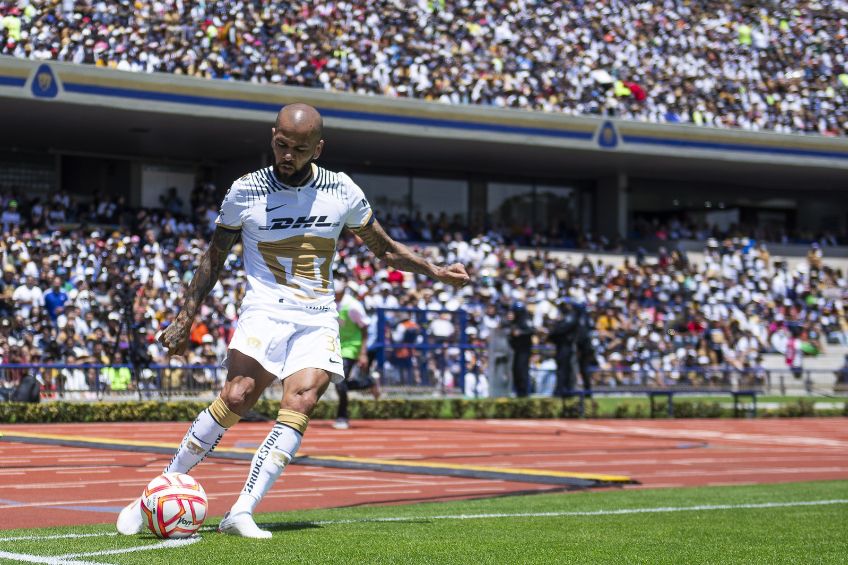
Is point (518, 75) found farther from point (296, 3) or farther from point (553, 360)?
point (553, 360)

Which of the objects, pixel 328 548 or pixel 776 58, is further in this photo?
pixel 776 58

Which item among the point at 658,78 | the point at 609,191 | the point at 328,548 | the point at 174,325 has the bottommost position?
the point at 328,548

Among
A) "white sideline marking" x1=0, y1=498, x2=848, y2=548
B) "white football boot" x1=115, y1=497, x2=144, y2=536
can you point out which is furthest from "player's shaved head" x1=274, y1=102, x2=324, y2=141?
"white sideline marking" x1=0, y1=498, x2=848, y2=548

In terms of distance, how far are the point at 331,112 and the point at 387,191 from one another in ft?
25.9

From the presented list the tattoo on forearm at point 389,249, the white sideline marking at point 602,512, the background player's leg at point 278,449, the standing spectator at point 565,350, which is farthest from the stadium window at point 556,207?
the background player's leg at point 278,449

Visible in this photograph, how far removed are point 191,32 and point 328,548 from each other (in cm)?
2743

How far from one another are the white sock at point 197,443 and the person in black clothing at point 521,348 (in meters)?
18.4

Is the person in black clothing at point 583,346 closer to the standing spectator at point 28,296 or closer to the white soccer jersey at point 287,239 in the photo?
the standing spectator at point 28,296

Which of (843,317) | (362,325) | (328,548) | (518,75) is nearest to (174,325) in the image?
(328,548)

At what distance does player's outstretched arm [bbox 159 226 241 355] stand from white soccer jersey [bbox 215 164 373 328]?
0.09 m

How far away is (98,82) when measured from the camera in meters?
30.1

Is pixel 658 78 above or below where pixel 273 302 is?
above

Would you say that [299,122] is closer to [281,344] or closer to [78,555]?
[281,344]

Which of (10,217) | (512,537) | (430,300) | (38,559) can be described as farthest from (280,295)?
(10,217)
